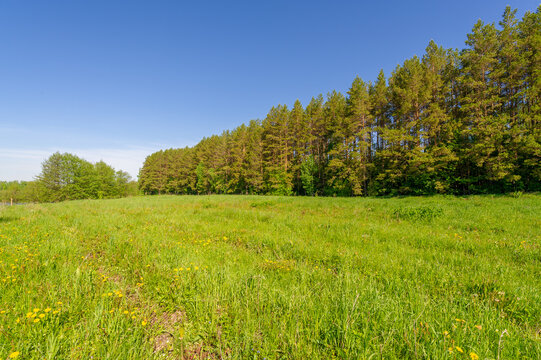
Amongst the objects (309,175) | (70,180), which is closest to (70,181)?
(70,180)

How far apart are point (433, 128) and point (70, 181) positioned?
84.0 m

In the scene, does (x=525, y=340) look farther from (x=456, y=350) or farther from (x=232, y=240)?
(x=232, y=240)

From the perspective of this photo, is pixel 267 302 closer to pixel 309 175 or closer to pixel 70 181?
pixel 309 175

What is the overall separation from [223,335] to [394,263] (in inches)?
143

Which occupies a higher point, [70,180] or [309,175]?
[70,180]

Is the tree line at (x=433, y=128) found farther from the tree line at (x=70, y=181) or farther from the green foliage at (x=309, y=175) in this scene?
the tree line at (x=70, y=181)

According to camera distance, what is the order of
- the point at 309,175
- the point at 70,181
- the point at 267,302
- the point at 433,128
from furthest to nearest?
1. the point at 70,181
2. the point at 309,175
3. the point at 433,128
4. the point at 267,302

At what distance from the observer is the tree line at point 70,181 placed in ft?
169

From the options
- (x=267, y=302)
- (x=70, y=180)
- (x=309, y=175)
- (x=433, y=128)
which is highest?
(x=433, y=128)

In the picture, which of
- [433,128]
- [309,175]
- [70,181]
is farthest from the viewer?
[70,181]

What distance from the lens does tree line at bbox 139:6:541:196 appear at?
63.4 feet

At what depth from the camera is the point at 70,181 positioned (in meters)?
54.1

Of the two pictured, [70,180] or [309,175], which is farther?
[70,180]

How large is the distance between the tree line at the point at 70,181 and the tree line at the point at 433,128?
54028 millimetres
